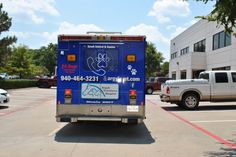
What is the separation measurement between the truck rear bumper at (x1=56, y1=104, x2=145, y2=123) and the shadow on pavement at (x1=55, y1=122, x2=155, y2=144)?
52 centimetres

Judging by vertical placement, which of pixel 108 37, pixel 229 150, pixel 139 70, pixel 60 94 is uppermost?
pixel 108 37

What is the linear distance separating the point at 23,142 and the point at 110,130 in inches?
127

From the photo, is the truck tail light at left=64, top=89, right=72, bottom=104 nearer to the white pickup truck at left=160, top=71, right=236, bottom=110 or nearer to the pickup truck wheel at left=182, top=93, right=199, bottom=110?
the white pickup truck at left=160, top=71, right=236, bottom=110

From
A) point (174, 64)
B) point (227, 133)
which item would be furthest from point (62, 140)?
point (174, 64)

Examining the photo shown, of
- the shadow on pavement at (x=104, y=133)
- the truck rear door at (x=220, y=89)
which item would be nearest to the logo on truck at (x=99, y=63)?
the shadow on pavement at (x=104, y=133)

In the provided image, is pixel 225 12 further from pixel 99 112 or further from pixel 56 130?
pixel 56 130

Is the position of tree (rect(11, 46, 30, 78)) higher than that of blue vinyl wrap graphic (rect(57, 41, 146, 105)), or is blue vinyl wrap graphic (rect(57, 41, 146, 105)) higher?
tree (rect(11, 46, 30, 78))

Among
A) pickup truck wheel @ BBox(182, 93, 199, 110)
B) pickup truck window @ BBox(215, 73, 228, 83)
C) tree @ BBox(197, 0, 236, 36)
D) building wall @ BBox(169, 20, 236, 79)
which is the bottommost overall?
pickup truck wheel @ BBox(182, 93, 199, 110)

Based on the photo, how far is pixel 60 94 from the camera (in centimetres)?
1046

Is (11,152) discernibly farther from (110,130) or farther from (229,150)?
(229,150)

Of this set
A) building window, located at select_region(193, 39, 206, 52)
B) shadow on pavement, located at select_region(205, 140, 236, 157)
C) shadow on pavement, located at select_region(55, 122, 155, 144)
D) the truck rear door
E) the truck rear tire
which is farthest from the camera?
building window, located at select_region(193, 39, 206, 52)

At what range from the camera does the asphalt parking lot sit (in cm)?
835

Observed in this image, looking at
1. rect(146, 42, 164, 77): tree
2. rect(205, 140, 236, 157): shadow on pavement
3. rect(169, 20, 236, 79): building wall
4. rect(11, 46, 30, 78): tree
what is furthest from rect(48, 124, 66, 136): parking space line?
rect(146, 42, 164, 77): tree

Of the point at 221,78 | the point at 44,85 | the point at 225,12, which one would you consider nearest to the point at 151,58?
the point at 44,85
